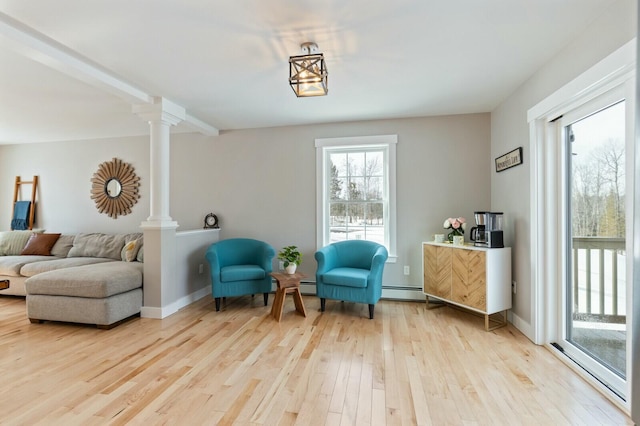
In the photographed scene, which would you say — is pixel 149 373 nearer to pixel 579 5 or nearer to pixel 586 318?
pixel 586 318

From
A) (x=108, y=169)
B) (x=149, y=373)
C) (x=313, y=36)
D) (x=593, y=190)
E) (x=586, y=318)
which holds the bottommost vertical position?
(x=149, y=373)

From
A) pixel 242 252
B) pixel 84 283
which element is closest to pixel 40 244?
pixel 84 283

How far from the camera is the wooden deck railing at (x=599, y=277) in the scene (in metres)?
2.03

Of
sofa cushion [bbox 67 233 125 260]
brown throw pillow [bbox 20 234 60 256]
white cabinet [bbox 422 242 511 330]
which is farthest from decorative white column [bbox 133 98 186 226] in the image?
white cabinet [bbox 422 242 511 330]

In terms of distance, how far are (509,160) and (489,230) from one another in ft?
2.55

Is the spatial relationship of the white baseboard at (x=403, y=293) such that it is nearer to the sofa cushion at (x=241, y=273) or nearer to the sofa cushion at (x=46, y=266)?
the sofa cushion at (x=241, y=273)

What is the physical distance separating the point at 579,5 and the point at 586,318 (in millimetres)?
2168

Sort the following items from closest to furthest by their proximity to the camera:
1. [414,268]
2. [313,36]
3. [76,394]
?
[76,394] → [313,36] → [414,268]

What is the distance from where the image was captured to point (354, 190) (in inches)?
171

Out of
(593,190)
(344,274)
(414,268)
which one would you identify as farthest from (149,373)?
(593,190)

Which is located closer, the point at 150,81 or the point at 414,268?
the point at 150,81

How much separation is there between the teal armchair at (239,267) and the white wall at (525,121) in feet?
8.97

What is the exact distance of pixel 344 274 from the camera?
11.5 feet

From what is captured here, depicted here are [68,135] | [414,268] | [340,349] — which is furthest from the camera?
[68,135]
